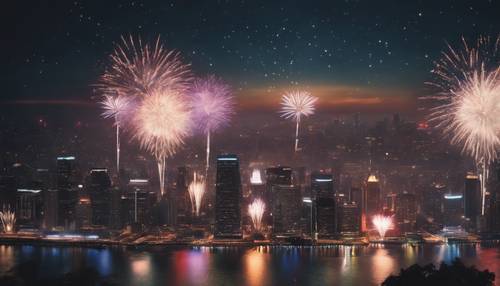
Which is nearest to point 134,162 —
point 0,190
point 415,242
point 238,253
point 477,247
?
point 0,190

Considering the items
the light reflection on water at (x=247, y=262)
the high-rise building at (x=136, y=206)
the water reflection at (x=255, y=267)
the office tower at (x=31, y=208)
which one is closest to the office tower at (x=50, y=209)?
the office tower at (x=31, y=208)

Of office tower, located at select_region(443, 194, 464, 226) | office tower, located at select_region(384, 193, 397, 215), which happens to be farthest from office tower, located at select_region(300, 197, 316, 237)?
office tower, located at select_region(443, 194, 464, 226)

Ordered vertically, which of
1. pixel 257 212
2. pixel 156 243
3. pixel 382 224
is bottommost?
pixel 156 243

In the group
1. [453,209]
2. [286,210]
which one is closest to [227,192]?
[286,210]

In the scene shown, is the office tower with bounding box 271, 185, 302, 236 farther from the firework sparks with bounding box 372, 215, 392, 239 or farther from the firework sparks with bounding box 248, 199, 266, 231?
the firework sparks with bounding box 372, 215, 392, 239

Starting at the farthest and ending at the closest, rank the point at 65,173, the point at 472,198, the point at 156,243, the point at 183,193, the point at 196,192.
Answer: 1. the point at 183,193
2. the point at 472,198
3. the point at 196,192
4. the point at 65,173
5. the point at 156,243

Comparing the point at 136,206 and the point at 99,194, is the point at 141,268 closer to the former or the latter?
the point at 136,206
